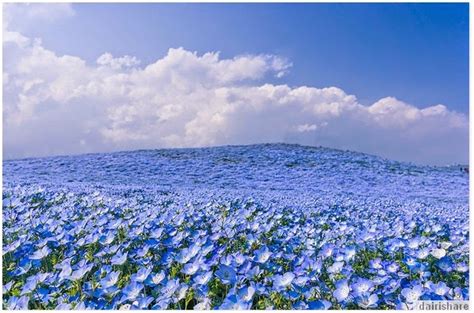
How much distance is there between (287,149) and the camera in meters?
25.5

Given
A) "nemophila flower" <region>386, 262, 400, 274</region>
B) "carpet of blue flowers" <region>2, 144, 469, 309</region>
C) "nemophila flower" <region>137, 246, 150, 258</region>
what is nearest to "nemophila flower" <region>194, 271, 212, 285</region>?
"carpet of blue flowers" <region>2, 144, 469, 309</region>

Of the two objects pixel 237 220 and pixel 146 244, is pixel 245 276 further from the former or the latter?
pixel 237 220

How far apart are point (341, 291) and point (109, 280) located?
1383 mm

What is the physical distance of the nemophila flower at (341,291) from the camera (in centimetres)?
285

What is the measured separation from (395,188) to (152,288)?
14237 millimetres

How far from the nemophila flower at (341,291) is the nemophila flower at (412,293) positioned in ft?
1.07

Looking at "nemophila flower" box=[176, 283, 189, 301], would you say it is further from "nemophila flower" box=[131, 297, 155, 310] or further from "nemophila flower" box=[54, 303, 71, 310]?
"nemophila flower" box=[54, 303, 71, 310]

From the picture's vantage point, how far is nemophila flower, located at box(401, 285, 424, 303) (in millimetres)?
2844

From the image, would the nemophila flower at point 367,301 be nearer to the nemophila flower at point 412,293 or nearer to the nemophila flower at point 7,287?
the nemophila flower at point 412,293

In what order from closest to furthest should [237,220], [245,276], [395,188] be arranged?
[245,276] < [237,220] < [395,188]

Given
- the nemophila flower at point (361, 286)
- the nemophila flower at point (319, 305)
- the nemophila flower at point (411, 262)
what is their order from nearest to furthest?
1. the nemophila flower at point (319, 305)
2. the nemophila flower at point (361, 286)
3. the nemophila flower at point (411, 262)

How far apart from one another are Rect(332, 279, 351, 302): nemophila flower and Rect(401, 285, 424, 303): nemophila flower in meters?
0.33

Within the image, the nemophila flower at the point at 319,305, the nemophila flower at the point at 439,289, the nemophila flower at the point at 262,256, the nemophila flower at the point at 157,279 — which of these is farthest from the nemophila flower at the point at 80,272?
the nemophila flower at the point at 439,289

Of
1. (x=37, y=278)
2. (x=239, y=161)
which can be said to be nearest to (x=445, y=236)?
(x=37, y=278)
